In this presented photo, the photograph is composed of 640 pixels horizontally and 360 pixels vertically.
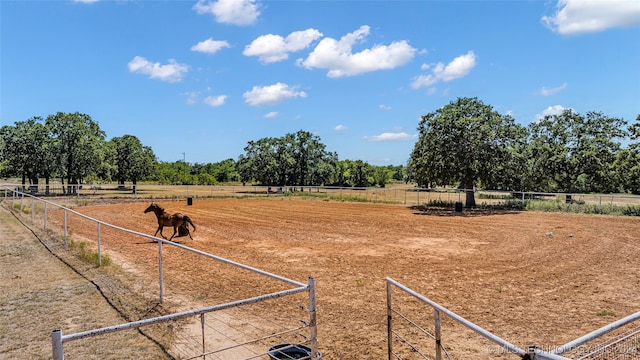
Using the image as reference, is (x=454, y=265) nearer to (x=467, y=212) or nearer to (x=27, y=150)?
(x=467, y=212)

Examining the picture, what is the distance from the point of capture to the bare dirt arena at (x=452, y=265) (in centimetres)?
734

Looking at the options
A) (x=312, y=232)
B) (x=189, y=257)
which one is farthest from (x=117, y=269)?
(x=312, y=232)

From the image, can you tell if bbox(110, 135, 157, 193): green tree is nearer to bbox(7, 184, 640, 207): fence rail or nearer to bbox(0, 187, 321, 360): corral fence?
bbox(7, 184, 640, 207): fence rail

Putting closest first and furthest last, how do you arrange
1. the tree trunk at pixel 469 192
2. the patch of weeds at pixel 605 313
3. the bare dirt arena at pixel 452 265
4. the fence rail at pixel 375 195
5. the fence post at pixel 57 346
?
1. the fence post at pixel 57 346
2. the bare dirt arena at pixel 452 265
3. the patch of weeds at pixel 605 313
4. the tree trunk at pixel 469 192
5. the fence rail at pixel 375 195

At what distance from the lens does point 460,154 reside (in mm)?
29406

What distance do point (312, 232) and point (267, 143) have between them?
1719 inches

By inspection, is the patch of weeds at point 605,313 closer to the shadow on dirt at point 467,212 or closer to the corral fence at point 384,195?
the shadow on dirt at point 467,212

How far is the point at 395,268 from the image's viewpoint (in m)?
11.6

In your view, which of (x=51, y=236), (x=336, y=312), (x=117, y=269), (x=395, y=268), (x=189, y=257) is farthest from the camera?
(x=51, y=236)

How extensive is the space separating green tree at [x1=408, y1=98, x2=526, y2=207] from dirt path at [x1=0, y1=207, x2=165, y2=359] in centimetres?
2459

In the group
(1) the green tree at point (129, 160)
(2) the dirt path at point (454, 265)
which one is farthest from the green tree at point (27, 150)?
(2) the dirt path at point (454, 265)

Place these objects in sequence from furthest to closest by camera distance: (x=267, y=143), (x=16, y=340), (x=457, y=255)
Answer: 1. (x=267, y=143)
2. (x=457, y=255)
3. (x=16, y=340)

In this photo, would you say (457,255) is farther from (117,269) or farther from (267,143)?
(267,143)

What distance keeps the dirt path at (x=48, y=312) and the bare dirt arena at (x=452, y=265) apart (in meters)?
2.28
